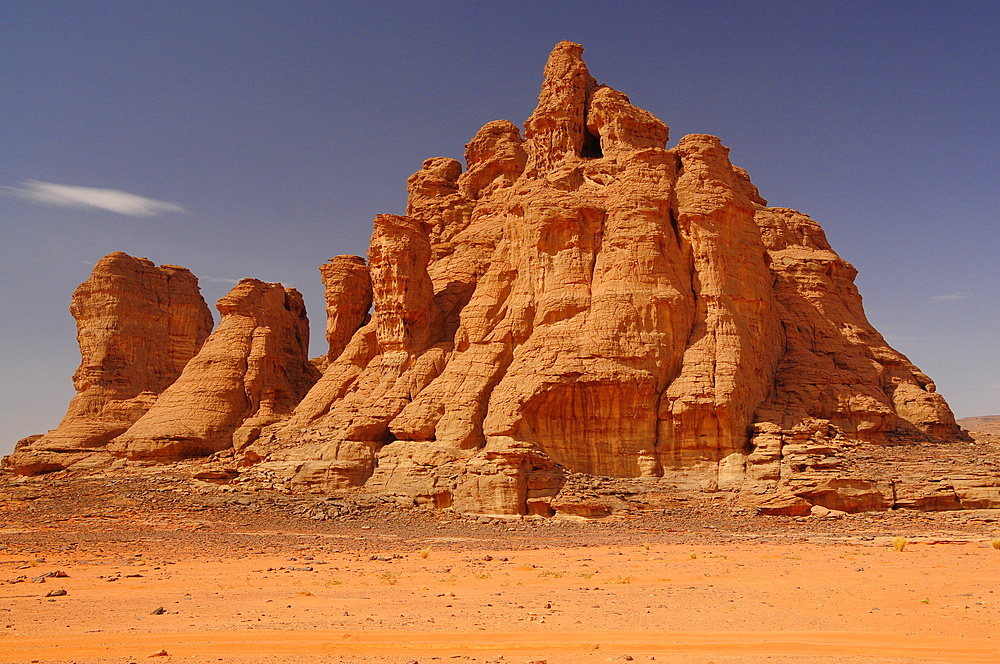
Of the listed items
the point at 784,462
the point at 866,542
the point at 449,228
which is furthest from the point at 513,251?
the point at 866,542

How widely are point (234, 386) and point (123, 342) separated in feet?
47.3

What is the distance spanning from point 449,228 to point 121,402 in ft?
88.6

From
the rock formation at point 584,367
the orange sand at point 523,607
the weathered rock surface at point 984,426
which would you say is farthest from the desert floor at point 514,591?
the weathered rock surface at point 984,426

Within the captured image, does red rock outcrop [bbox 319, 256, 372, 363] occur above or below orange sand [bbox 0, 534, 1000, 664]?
above

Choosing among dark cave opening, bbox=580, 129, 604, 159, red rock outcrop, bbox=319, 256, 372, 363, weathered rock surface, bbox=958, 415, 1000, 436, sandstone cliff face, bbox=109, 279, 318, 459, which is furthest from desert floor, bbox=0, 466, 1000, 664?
weathered rock surface, bbox=958, 415, 1000, 436

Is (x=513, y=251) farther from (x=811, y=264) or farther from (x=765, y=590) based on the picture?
(x=765, y=590)

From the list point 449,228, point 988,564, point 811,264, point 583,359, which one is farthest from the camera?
point 449,228

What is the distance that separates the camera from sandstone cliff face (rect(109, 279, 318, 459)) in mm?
47188

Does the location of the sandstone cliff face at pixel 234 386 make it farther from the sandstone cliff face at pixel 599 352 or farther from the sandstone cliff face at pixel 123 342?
the sandstone cliff face at pixel 599 352

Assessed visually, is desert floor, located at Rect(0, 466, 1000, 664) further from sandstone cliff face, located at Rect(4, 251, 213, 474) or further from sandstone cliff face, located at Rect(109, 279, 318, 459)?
sandstone cliff face, located at Rect(4, 251, 213, 474)

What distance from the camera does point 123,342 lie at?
193 ft

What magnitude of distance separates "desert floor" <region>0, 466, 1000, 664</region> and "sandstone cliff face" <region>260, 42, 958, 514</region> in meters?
4.59

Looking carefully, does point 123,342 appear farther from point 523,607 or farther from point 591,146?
point 523,607

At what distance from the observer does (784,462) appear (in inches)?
1310
